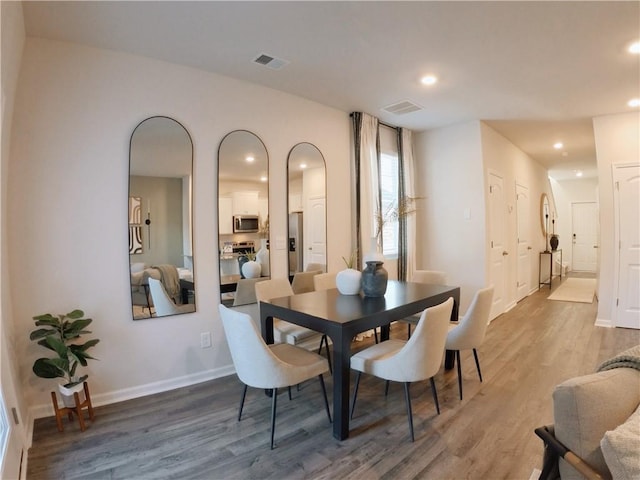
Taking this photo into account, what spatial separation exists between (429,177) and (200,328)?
386cm

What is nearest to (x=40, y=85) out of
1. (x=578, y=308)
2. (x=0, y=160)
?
(x=0, y=160)

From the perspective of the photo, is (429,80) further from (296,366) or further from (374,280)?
(296,366)

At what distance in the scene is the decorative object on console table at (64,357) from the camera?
7.11 feet

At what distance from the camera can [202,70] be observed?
3027 mm

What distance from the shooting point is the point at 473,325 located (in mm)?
2604

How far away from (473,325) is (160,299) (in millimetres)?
2506

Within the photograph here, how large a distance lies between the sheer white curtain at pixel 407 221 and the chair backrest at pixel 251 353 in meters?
3.15

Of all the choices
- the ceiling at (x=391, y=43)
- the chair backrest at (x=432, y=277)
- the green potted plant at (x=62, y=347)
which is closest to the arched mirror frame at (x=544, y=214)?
the ceiling at (x=391, y=43)

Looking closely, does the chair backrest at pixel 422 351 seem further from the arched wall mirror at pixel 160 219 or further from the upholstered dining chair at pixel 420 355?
the arched wall mirror at pixel 160 219

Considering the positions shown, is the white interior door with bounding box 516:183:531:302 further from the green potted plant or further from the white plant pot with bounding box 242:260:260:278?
the green potted plant

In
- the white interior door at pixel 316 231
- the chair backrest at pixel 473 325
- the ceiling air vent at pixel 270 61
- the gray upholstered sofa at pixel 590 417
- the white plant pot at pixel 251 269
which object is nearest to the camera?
the gray upholstered sofa at pixel 590 417

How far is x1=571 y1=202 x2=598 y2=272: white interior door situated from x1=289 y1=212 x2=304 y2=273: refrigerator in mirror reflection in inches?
394

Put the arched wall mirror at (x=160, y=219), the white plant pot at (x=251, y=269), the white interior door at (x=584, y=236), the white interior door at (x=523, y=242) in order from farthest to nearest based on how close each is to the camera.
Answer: the white interior door at (x=584, y=236)
the white interior door at (x=523, y=242)
the white plant pot at (x=251, y=269)
the arched wall mirror at (x=160, y=219)

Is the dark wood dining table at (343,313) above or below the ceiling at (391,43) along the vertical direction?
below
